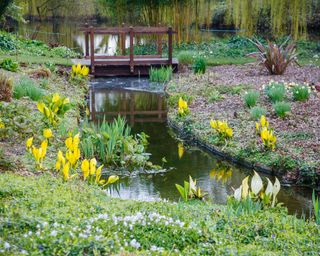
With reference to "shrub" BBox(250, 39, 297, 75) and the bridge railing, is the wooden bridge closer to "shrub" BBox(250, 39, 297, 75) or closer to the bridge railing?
the bridge railing

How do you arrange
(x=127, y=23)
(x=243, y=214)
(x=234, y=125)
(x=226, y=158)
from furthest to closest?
(x=127, y=23) → (x=234, y=125) → (x=226, y=158) → (x=243, y=214)

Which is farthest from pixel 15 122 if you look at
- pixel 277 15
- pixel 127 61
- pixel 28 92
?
pixel 277 15

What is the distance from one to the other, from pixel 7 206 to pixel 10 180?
0.93m

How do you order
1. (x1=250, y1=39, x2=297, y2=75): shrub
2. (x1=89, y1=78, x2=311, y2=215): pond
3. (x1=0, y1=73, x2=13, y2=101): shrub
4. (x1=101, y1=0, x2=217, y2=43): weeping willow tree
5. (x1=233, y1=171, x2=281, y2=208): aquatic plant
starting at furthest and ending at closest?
(x1=101, y1=0, x2=217, y2=43): weeping willow tree < (x1=250, y1=39, x2=297, y2=75): shrub < (x1=0, y1=73, x2=13, y2=101): shrub < (x1=89, y1=78, x2=311, y2=215): pond < (x1=233, y1=171, x2=281, y2=208): aquatic plant

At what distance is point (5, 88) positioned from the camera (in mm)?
10141

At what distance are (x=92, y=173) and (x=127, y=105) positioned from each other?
7.44 m

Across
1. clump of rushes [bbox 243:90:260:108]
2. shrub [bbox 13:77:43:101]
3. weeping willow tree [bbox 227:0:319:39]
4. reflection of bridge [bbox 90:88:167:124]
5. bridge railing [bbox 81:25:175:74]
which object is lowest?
reflection of bridge [bbox 90:88:167:124]

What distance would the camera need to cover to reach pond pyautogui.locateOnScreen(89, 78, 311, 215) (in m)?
7.25

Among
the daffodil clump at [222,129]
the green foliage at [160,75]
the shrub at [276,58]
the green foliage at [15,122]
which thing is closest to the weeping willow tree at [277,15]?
the shrub at [276,58]

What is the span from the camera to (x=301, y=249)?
442 cm

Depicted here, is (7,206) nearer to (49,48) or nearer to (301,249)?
(301,249)

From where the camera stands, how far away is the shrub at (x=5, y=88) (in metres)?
10.1

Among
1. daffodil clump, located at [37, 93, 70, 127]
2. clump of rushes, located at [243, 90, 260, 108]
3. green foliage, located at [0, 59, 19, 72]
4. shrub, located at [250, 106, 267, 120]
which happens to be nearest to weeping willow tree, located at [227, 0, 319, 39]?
clump of rushes, located at [243, 90, 260, 108]

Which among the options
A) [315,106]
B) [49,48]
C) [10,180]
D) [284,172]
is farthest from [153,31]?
[10,180]
